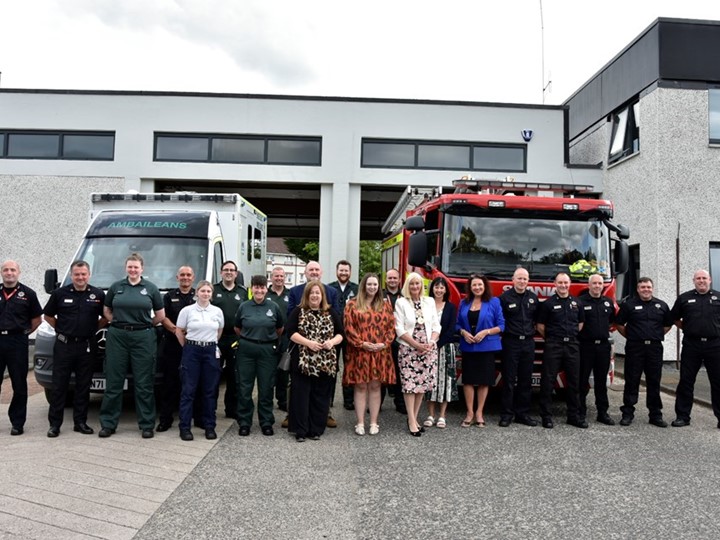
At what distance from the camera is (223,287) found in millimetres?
7184

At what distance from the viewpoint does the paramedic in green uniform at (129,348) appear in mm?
6406

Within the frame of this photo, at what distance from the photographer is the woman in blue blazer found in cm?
702

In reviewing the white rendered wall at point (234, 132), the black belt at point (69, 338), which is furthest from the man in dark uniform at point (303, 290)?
the white rendered wall at point (234, 132)

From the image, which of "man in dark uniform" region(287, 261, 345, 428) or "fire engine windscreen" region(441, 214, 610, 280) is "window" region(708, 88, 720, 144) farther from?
"man in dark uniform" region(287, 261, 345, 428)

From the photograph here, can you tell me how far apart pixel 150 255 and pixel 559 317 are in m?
5.32

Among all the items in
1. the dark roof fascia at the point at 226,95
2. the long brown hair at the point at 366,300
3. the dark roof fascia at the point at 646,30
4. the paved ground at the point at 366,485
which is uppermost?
the dark roof fascia at the point at 646,30

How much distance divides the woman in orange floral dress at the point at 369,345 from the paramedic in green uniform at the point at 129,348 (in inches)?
84.5

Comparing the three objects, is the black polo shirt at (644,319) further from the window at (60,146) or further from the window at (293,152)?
the window at (60,146)

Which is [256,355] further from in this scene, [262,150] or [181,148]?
[181,148]

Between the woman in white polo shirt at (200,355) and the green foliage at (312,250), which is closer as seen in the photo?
the woman in white polo shirt at (200,355)

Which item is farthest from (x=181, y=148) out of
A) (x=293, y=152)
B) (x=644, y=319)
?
(x=644, y=319)

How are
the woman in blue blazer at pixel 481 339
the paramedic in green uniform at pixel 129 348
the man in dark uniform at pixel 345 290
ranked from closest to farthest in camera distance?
1. the paramedic in green uniform at pixel 129 348
2. the woman in blue blazer at pixel 481 339
3. the man in dark uniform at pixel 345 290

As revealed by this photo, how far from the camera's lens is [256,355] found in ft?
21.6

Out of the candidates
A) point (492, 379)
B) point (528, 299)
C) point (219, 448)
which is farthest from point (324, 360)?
point (528, 299)
